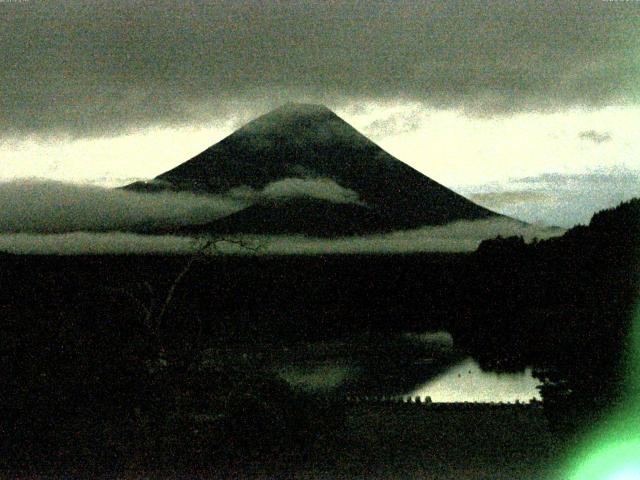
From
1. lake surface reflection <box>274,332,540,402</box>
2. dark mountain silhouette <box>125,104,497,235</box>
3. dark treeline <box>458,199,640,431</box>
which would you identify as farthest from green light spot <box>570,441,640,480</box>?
dark mountain silhouette <box>125,104,497,235</box>

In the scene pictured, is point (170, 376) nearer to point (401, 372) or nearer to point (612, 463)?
point (612, 463)

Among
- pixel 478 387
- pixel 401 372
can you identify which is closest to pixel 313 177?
pixel 401 372

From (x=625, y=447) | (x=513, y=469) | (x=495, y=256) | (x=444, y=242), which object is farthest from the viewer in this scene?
(x=444, y=242)

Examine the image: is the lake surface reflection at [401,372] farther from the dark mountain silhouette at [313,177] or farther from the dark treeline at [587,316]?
the dark mountain silhouette at [313,177]

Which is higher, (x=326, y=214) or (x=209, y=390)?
(x=326, y=214)

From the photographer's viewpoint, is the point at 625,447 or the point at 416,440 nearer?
the point at 625,447

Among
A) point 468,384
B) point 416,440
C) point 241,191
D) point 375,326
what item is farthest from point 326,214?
point 416,440

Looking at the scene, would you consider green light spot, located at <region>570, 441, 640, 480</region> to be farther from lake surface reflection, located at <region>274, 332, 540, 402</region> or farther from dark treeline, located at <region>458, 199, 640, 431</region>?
lake surface reflection, located at <region>274, 332, 540, 402</region>

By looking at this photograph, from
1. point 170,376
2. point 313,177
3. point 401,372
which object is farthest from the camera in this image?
point 313,177

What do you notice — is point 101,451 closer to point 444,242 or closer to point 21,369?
point 21,369
